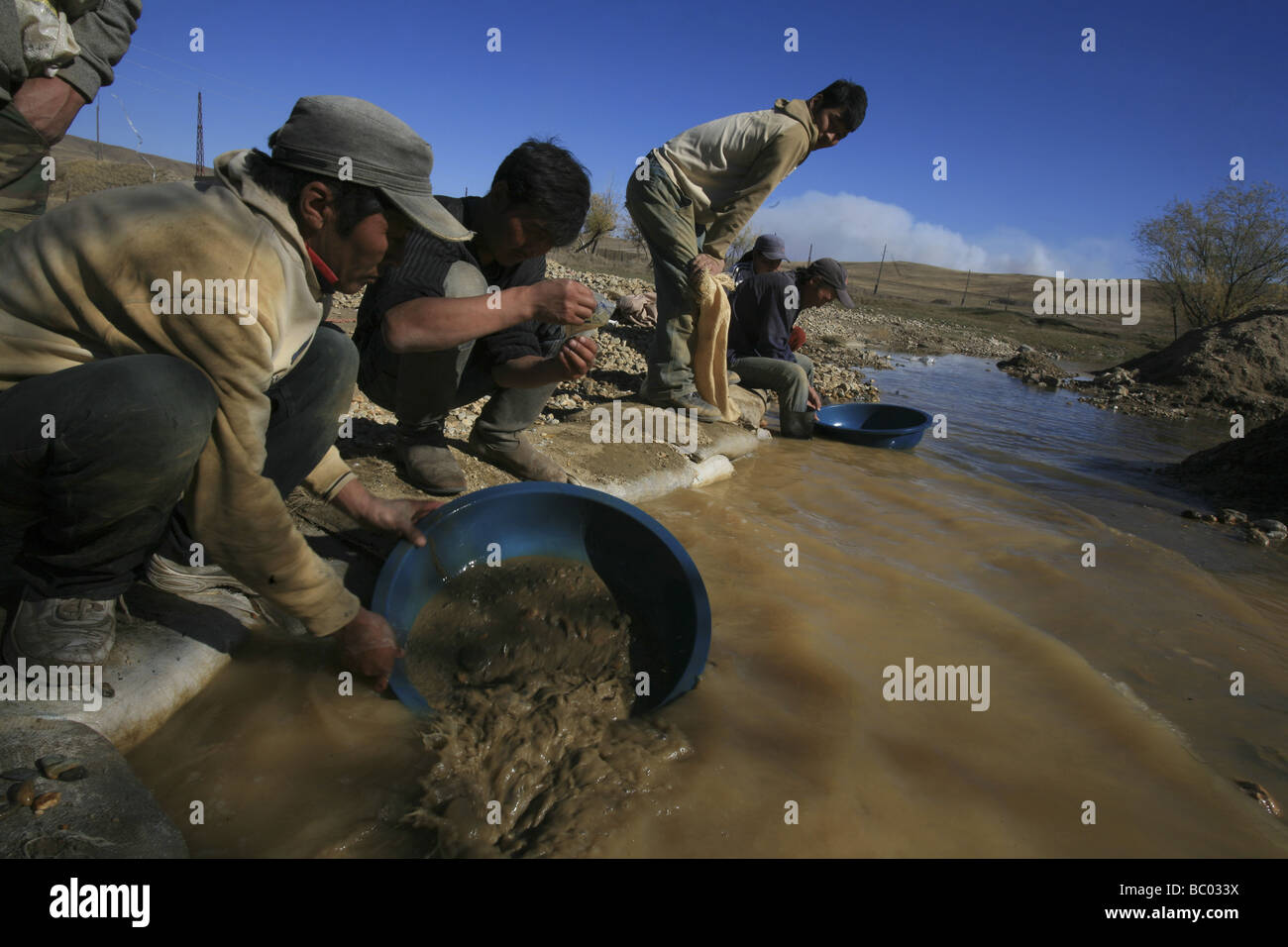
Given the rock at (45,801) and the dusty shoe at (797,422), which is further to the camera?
the dusty shoe at (797,422)

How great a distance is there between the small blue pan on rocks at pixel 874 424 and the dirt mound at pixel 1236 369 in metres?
6.80

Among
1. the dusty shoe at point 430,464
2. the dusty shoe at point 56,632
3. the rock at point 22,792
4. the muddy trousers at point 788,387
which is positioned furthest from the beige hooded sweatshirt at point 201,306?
the muddy trousers at point 788,387

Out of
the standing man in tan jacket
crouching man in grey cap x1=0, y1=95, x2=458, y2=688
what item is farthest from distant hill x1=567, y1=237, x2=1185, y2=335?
crouching man in grey cap x1=0, y1=95, x2=458, y2=688

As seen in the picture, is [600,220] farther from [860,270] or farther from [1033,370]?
[860,270]

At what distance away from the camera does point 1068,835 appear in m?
1.47

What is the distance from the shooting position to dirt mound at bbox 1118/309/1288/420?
9.80 metres

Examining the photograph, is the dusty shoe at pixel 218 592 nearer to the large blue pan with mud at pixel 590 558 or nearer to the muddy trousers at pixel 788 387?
the large blue pan with mud at pixel 590 558

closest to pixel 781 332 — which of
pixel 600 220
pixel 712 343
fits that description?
pixel 712 343

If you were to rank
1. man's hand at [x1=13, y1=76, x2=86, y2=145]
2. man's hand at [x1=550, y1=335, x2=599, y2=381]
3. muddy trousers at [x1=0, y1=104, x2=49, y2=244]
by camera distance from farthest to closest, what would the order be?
man's hand at [x1=550, y1=335, x2=599, y2=381], man's hand at [x1=13, y1=76, x2=86, y2=145], muddy trousers at [x1=0, y1=104, x2=49, y2=244]

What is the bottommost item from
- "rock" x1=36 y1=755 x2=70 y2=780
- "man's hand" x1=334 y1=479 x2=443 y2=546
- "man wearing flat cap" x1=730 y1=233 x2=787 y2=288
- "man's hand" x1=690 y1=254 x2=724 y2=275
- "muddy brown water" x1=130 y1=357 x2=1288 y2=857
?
"muddy brown water" x1=130 y1=357 x2=1288 y2=857

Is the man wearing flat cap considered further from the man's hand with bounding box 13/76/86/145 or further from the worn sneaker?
the man's hand with bounding box 13/76/86/145

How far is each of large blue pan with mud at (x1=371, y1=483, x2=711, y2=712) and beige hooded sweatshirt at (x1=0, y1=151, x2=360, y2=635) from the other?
44cm

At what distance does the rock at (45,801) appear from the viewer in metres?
1.19

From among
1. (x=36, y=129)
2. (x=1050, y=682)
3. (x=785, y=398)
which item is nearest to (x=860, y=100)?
(x=785, y=398)
